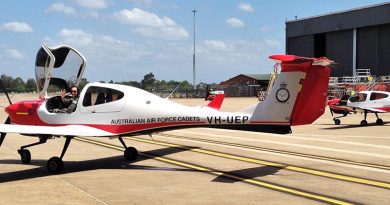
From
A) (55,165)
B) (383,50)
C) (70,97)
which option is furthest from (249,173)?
(383,50)

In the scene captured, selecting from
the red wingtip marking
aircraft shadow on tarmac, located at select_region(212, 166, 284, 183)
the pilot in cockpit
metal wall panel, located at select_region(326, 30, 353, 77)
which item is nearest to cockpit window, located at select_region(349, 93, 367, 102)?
the red wingtip marking

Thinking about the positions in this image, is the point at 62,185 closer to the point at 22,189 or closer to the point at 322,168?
the point at 22,189

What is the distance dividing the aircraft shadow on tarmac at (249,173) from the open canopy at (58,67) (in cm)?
556

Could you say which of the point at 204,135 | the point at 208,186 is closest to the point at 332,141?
the point at 204,135

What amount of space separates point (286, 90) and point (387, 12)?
226ft

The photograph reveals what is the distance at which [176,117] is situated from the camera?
11641 mm

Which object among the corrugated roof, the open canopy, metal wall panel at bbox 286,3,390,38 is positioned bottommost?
the open canopy

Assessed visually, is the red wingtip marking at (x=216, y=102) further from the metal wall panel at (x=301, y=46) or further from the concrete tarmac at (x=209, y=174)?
the metal wall panel at (x=301, y=46)

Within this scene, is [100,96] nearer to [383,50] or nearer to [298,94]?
[298,94]

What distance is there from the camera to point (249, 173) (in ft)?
34.8

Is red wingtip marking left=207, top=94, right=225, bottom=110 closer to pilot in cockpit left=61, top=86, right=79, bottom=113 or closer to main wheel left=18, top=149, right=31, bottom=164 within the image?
pilot in cockpit left=61, top=86, right=79, bottom=113

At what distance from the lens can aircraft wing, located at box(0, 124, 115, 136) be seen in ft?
34.7

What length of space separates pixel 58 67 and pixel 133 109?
288 cm

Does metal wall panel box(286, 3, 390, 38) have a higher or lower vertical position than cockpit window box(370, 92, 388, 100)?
higher
